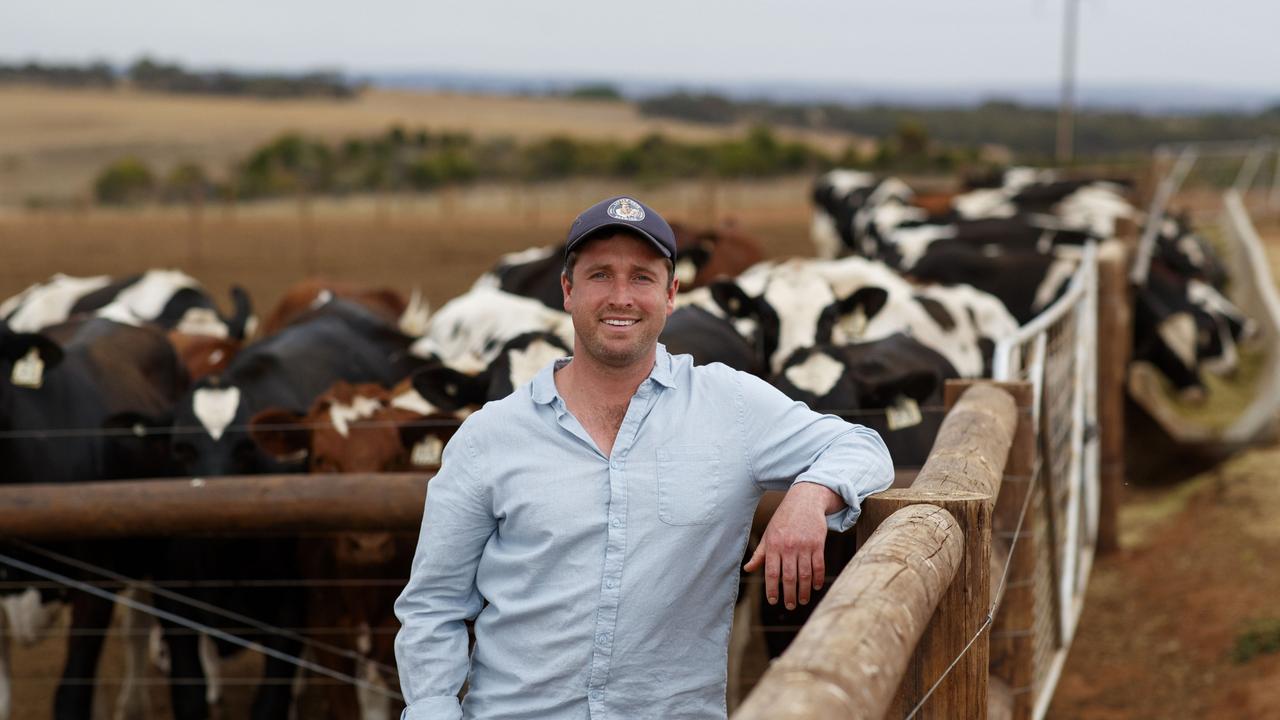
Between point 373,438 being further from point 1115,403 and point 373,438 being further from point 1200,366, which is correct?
point 1200,366

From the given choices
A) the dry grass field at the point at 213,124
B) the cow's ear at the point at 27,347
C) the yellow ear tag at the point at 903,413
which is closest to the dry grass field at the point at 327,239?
the cow's ear at the point at 27,347

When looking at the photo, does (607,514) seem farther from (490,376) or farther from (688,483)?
(490,376)

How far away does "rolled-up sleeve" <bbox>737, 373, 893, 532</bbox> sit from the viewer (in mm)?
2607

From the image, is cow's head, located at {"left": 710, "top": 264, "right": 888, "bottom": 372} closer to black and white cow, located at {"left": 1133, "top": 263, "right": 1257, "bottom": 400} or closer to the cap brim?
the cap brim

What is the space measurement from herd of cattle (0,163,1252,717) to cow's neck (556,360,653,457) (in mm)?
2237

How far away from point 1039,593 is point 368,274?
56.4 feet

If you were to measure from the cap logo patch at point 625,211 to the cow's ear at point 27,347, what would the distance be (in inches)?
159

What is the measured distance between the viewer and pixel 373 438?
5.31 m

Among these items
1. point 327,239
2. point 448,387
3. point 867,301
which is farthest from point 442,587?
point 327,239

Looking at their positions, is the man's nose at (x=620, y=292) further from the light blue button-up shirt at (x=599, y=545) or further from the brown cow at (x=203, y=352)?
the brown cow at (x=203, y=352)

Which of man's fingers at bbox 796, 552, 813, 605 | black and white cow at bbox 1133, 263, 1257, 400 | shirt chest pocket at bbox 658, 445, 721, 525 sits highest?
shirt chest pocket at bbox 658, 445, 721, 525

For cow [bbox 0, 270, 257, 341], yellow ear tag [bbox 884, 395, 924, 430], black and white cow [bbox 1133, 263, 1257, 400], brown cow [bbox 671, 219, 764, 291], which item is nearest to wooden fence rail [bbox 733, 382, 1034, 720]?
yellow ear tag [bbox 884, 395, 924, 430]

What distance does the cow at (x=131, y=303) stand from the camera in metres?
8.88

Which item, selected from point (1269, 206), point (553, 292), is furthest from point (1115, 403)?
point (1269, 206)
